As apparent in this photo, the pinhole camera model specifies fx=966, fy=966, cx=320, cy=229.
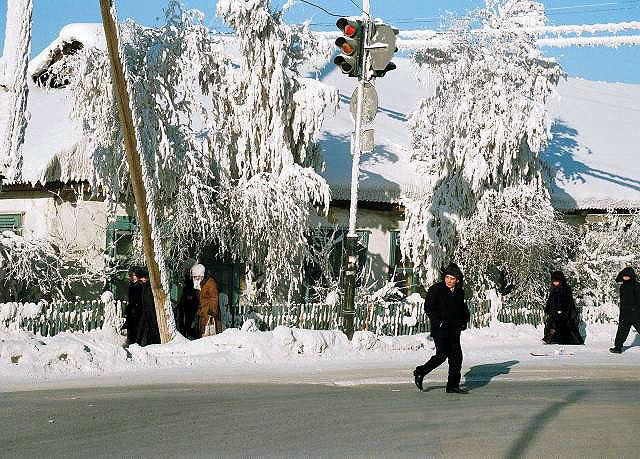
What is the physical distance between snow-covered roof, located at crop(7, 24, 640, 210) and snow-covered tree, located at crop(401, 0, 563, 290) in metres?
1.00

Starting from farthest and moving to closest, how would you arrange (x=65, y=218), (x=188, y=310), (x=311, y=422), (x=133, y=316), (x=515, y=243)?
1. (x=515, y=243)
2. (x=65, y=218)
3. (x=188, y=310)
4. (x=133, y=316)
5. (x=311, y=422)

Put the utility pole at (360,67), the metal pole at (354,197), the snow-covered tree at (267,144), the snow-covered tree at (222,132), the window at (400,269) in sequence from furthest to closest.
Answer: the window at (400,269)
the snow-covered tree at (267,144)
the snow-covered tree at (222,132)
the metal pole at (354,197)
the utility pole at (360,67)

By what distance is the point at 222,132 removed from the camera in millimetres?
18547

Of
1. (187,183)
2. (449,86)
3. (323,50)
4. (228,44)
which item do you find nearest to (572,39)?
(449,86)

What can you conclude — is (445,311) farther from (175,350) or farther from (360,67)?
(360,67)

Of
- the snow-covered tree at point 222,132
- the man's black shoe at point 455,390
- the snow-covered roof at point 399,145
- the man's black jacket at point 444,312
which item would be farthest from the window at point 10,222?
the man's black shoe at point 455,390

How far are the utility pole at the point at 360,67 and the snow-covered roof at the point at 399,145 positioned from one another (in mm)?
4366

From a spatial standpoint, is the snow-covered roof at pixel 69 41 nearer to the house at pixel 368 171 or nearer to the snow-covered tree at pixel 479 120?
the house at pixel 368 171

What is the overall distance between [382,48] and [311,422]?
26.6ft

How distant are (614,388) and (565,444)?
477cm

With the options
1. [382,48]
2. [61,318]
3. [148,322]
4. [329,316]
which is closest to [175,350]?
Answer: [148,322]

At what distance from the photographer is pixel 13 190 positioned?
18.9m

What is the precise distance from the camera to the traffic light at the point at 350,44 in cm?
1538

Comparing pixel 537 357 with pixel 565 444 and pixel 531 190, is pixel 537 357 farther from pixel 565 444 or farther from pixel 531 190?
pixel 565 444
